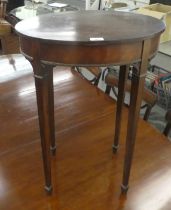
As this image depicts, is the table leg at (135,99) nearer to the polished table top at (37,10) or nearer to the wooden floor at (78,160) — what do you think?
the wooden floor at (78,160)

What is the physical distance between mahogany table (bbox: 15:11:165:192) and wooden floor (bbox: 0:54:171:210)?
0.65ft

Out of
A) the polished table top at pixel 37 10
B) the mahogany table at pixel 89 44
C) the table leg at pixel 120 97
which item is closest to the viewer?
the mahogany table at pixel 89 44

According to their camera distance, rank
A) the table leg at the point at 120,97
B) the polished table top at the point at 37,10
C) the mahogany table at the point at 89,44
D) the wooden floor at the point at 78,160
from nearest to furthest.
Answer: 1. the mahogany table at the point at 89,44
2. the wooden floor at the point at 78,160
3. the table leg at the point at 120,97
4. the polished table top at the point at 37,10

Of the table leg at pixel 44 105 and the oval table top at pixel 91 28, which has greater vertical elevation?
the oval table top at pixel 91 28

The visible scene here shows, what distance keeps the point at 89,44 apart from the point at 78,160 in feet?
1.82

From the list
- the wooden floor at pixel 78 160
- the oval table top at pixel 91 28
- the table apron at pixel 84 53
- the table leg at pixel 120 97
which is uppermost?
the oval table top at pixel 91 28

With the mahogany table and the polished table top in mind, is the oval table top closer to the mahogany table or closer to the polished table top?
the mahogany table

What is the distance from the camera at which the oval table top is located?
0.65m

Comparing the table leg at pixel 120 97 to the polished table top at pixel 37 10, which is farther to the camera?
the polished table top at pixel 37 10

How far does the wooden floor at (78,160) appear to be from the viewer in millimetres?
888

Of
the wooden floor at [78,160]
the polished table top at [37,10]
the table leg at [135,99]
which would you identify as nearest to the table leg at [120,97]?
the wooden floor at [78,160]

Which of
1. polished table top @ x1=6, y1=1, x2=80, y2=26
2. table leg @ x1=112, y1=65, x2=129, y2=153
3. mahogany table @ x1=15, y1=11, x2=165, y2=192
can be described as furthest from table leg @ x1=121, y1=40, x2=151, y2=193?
polished table top @ x1=6, y1=1, x2=80, y2=26

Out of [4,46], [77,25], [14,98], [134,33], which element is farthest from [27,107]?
[4,46]

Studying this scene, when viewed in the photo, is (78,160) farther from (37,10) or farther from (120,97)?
(37,10)
